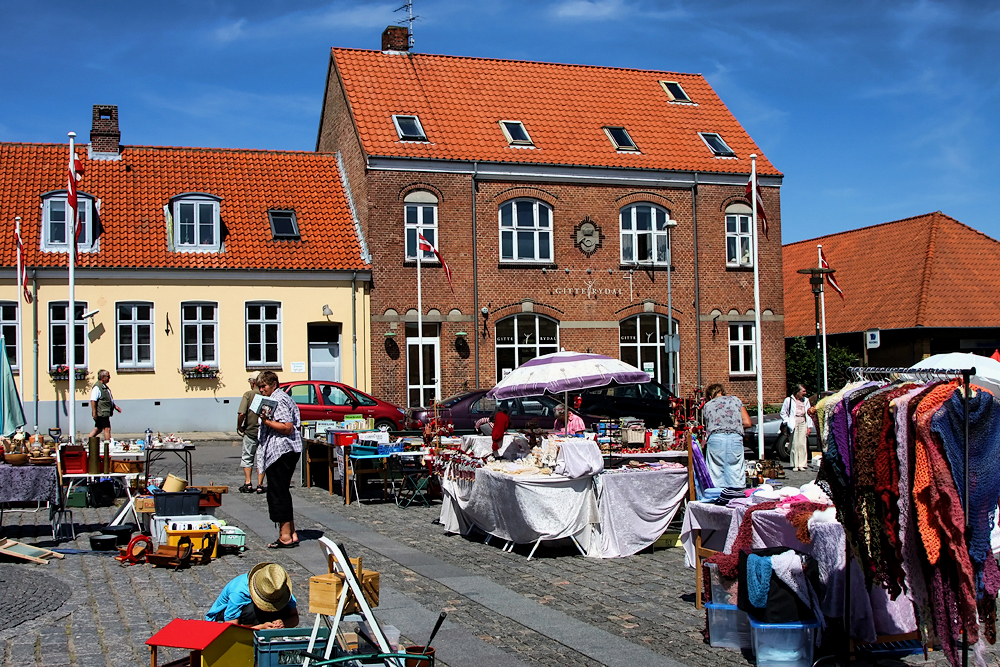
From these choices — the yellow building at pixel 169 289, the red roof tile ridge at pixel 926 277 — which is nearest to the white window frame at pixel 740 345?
the red roof tile ridge at pixel 926 277

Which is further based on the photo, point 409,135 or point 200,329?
point 409,135

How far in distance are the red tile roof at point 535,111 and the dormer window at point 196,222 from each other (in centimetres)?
477

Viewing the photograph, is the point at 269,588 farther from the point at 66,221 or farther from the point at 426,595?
the point at 66,221

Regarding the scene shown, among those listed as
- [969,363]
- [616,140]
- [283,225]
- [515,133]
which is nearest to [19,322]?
[283,225]

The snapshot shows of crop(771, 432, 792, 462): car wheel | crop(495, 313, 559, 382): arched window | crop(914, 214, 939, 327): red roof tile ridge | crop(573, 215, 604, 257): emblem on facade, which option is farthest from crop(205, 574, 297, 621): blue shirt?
crop(914, 214, 939, 327): red roof tile ridge

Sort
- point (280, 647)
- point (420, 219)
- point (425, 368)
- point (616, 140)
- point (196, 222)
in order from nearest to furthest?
point (280, 647) → point (196, 222) → point (425, 368) → point (420, 219) → point (616, 140)

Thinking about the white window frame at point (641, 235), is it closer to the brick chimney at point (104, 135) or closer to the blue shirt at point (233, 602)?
the brick chimney at point (104, 135)

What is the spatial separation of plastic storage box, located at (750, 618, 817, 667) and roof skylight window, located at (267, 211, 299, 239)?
24872 mm

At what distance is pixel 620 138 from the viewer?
1323 inches

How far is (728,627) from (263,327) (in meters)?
23.5

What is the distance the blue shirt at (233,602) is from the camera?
20.2 feet

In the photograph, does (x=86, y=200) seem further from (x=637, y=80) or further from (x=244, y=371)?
(x=637, y=80)

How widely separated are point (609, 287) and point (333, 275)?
828 centimetres

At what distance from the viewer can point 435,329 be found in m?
30.3
